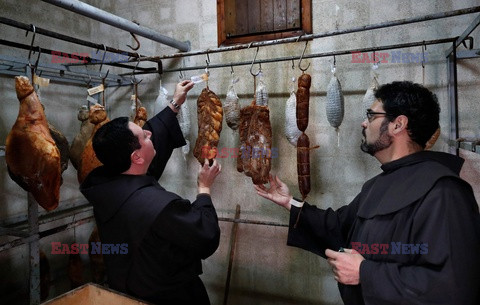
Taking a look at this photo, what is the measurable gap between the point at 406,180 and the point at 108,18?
7.72 feet

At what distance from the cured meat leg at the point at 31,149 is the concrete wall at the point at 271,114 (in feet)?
4.10

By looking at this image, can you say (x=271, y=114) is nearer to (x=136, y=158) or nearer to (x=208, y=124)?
(x=208, y=124)

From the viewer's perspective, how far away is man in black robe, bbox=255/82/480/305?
1411mm

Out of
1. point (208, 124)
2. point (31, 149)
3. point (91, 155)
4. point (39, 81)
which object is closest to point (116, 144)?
point (31, 149)

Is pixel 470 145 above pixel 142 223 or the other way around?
above

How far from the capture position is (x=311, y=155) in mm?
3371

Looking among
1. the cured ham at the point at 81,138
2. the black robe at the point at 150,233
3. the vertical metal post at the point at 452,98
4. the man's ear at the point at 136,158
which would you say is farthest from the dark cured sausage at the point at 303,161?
the cured ham at the point at 81,138

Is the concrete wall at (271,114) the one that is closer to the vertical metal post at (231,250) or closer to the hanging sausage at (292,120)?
the vertical metal post at (231,250)

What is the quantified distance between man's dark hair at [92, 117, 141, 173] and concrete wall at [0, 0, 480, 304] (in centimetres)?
185

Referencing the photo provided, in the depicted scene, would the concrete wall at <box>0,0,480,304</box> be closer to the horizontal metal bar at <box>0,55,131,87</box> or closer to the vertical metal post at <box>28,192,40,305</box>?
the horizontal metal bar at <box>0,55,131,87</box>

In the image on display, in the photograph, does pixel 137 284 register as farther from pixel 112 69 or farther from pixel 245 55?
pixel 112 69

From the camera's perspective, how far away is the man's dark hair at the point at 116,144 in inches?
74.8

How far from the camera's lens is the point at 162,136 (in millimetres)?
2725
